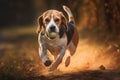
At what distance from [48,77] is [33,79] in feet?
0.86

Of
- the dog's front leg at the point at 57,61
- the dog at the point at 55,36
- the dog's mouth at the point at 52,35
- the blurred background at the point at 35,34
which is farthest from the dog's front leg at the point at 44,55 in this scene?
the blurred background at the point at 35,34

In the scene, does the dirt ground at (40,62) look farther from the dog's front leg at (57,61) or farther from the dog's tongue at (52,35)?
the dog's tongue at (52,35)

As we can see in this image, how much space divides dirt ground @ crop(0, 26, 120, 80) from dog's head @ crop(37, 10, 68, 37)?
Result: 0.77m

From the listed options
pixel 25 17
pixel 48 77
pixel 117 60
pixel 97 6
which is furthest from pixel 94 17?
pixel 48 77

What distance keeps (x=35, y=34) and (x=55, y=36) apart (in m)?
1.42

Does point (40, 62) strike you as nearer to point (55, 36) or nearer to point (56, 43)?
point (56, 43)

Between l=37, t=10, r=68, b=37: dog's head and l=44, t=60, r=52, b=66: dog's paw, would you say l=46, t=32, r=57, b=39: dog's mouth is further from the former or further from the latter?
l=44, t=60, r=52, b=66: dog's paw

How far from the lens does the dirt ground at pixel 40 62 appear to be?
27.9 feet

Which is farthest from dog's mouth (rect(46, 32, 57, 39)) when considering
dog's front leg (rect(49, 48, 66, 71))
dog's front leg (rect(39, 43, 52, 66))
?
dog's front leg (rect(49, 48, 66, 71))

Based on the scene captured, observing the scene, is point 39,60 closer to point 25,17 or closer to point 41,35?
point 41,35

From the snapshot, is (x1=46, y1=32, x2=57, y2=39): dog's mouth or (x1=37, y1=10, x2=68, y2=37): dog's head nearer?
(x1=37, y1=10, x2=68, y2=37): dog's head

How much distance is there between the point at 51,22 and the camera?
7750mm

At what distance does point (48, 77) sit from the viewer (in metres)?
Answer: 8.45

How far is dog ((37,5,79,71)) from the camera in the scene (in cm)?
786
